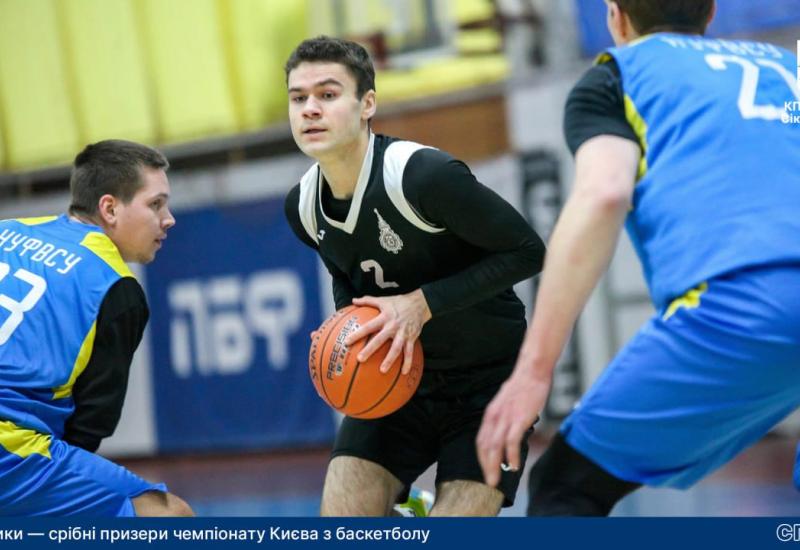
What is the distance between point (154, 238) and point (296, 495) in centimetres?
452

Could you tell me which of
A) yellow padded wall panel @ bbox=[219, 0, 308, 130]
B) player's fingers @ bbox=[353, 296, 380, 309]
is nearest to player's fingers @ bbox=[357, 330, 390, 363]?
player's fingers @ bbox=[353, 296, 380, 309]

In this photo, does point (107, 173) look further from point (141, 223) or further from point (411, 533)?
point (411, 533)

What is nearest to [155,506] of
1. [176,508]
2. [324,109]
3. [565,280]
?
[176,508]

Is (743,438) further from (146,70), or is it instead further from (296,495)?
(146,70)

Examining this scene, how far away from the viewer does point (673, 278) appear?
253cm

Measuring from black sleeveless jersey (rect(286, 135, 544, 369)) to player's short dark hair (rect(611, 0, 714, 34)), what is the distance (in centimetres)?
105

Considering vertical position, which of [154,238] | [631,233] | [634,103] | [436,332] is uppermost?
[634,103]

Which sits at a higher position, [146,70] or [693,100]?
[693,100]

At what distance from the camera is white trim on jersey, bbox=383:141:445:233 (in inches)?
151

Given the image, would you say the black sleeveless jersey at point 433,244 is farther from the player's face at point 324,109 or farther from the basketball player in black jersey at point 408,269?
the player's face at point 324,109

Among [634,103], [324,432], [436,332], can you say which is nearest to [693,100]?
[634,103]

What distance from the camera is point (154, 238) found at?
4.17m

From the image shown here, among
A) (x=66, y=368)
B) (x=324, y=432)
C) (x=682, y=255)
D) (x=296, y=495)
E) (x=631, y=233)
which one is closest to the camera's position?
(x=682, y=255)

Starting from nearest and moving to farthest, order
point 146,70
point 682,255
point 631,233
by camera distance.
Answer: point 682,255 < point 631,233 < point 146,70
